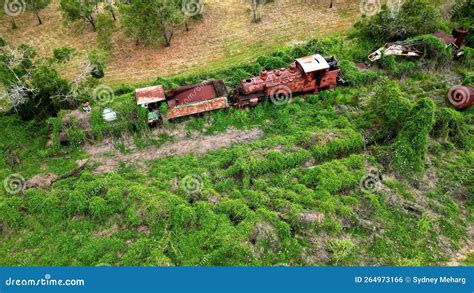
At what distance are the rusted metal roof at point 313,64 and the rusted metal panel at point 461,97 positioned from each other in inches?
346

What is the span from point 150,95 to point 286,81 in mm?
9404

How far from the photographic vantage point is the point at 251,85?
25719 mm

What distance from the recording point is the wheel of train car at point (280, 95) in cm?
2598

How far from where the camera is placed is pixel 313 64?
26062 millimetres

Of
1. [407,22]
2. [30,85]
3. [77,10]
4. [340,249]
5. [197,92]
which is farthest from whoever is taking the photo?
[77,10]

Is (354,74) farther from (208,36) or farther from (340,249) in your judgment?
(208,36)

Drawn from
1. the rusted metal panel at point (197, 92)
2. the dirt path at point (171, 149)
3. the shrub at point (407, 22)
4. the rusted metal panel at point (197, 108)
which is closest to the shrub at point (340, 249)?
the dirt path at point (171, 149)

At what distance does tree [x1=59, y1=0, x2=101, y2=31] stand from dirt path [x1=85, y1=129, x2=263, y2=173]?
18.3 meters

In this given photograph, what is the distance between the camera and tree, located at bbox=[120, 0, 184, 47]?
1273 inches

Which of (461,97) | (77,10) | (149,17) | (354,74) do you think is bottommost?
(461,97)

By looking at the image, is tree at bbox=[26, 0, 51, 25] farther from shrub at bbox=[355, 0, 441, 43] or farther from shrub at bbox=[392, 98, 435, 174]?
shrub at bbox=[392, 98, 435, 174]

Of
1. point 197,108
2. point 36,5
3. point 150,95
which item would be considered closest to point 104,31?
point 36,5

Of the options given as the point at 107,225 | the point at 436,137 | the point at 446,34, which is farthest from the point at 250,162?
the point at 446,34

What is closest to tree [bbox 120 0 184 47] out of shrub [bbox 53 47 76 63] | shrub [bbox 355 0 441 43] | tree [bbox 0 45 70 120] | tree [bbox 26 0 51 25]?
shrub [bbox 53 47 76 63]
